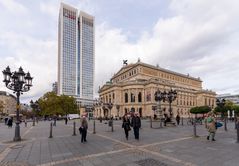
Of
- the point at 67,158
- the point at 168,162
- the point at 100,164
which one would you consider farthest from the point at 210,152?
the point at 67,158

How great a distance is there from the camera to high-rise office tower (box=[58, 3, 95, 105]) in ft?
495

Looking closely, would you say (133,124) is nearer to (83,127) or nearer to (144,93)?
(83,127)

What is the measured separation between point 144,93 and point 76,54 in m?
84.5

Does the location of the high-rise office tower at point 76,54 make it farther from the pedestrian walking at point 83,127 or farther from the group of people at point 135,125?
the pedestrian walking at point 83,127

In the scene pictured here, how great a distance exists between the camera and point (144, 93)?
91.1m

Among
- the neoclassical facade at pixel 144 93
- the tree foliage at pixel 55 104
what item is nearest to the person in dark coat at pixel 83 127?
the neoclassical facade at pixel 144 93

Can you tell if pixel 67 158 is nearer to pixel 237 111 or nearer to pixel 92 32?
pixel 237 111

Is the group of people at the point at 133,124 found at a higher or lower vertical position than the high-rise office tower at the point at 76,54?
lower

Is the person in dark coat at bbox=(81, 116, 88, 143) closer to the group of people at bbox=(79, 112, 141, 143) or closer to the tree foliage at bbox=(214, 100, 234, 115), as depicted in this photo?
the group of people at bbox=(79, 112, 141, 143)

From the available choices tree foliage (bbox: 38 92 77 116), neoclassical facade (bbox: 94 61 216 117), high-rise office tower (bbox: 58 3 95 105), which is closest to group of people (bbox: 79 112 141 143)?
neoclassical facade (bbox: 94 61 216 117)

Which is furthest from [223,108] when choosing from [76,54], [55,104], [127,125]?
[76,54]

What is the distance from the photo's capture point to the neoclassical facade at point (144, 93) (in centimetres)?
8869

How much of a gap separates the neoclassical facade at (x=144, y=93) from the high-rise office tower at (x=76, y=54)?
4760 centimetres

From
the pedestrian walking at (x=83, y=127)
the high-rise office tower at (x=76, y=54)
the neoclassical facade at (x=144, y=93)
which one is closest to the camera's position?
the pedestrian walking at (x=83, y=127)
